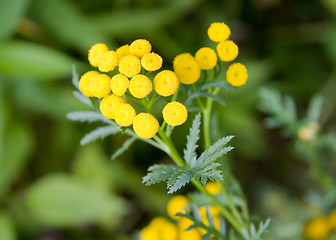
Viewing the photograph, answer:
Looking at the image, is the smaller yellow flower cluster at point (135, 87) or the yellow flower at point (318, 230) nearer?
the smaller yellow flower cluster at point (135, 87)

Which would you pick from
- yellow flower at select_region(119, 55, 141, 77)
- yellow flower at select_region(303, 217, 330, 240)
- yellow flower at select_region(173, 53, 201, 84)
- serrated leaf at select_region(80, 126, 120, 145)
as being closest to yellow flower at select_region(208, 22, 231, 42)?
yellow flower at select_region(173, 53, 201, 84)

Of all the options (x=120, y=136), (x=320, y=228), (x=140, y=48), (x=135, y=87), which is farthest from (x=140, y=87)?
(x=120, y=136)

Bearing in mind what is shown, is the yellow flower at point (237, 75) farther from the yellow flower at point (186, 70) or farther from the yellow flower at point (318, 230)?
the yellow flower at point (318, 230)

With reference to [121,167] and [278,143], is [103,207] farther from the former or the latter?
[278,143]

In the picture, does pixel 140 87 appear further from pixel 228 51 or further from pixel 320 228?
pixel 320 228

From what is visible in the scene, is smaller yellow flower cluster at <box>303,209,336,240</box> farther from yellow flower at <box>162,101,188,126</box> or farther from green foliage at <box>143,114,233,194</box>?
yellow flower at <box>162,101,188,126</box>

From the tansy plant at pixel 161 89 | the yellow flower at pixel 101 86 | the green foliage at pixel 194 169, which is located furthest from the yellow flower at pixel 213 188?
the yellow flower at pixel 101 86
